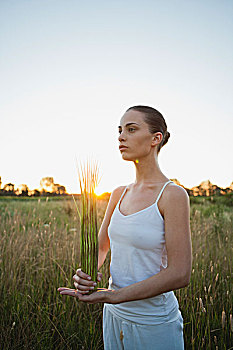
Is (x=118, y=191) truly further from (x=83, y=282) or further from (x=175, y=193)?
(x=83, y=282)

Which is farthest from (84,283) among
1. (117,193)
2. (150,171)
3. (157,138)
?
(157,138)

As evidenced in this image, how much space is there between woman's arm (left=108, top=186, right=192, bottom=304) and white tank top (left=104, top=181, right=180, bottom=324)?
8cm

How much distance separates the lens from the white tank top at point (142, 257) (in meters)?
1.17

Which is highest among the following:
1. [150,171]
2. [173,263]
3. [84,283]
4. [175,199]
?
[150,171]

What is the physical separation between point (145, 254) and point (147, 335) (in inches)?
15.0

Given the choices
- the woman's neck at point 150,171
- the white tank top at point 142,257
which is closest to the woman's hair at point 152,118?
the woman's neck at point 150,171

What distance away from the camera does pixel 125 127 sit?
1.30m

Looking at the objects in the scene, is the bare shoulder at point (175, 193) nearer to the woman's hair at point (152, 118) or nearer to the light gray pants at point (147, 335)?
the woman's hair at point (152, 118)

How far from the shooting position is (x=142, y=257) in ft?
3.97

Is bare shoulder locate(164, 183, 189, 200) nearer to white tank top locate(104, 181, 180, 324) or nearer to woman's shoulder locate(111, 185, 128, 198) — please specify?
white tank top locate(104, 181, 180, 324)

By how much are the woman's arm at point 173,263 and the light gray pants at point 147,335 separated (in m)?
0.23

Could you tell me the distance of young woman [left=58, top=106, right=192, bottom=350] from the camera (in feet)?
3.53

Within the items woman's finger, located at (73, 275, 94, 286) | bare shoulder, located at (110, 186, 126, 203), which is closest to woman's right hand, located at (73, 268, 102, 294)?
woman's finger, located at (73, 275, 94, 286)

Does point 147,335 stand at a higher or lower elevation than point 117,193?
lower
